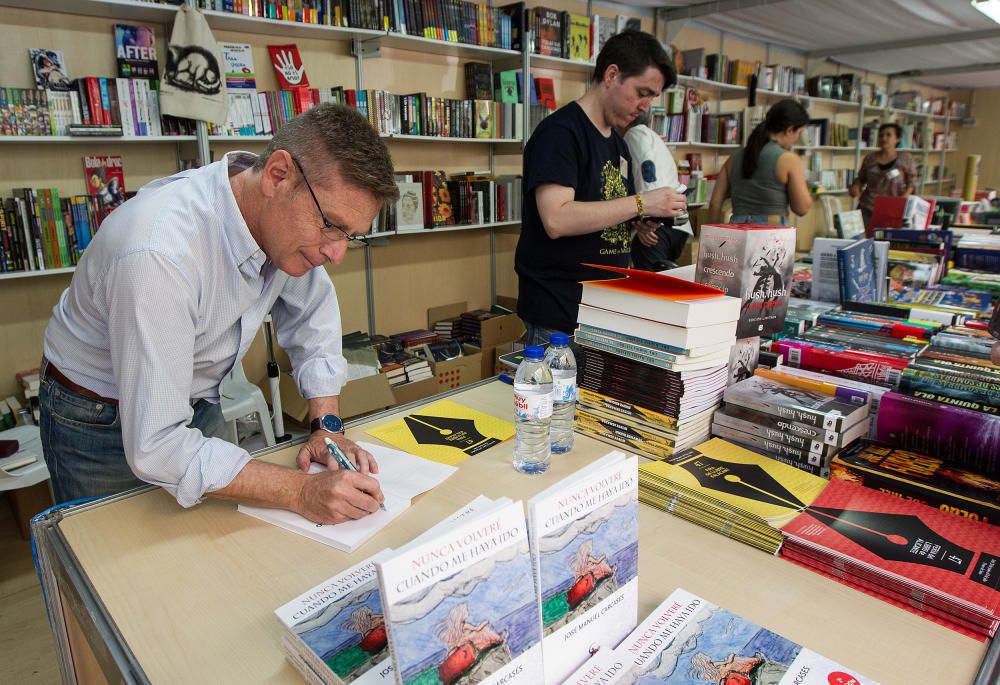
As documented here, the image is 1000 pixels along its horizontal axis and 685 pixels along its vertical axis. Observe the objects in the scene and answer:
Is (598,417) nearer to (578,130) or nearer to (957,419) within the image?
(957,419)

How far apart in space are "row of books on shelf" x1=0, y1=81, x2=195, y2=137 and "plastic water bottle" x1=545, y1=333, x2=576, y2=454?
7.27 feet

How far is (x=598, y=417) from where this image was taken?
1364 mm

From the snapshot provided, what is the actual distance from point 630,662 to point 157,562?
725 millimetres

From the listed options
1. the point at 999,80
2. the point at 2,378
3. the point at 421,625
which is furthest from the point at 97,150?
the point at 999,80

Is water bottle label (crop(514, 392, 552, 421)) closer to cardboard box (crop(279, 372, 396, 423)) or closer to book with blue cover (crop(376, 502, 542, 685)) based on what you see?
book with blue cover (crop(376, 502, 542, 685))

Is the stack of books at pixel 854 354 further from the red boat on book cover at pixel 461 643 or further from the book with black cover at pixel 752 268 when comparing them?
the red boat on book cover at pixel 461 643

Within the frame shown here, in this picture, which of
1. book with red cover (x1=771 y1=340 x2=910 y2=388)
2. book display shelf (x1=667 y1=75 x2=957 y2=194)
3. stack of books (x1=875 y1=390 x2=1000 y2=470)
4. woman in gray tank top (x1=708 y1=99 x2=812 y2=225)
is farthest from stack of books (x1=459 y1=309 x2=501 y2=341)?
stack of books (x1=875 y1=390 x2=1000 y2=470)

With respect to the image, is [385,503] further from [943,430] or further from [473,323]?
[473,323]

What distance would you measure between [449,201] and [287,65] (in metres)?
1.11

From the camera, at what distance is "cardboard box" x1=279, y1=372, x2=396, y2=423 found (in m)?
3.14

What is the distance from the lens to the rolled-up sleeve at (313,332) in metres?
1.48

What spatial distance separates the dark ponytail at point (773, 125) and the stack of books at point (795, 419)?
246 centimetres

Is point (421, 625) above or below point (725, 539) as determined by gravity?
above

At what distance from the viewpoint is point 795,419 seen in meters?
1.20
